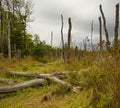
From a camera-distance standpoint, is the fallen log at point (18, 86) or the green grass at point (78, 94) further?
the fallen log at point (18, 86)

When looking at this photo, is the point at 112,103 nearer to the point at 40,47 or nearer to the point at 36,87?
the point at 36,87

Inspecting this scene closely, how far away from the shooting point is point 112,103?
19.4ft

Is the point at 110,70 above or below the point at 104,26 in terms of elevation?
below

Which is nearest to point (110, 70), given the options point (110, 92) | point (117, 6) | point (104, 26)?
point (110, 92)

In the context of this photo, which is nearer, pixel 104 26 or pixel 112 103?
pixel 112 103

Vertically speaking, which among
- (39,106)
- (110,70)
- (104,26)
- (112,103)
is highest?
(104,26)

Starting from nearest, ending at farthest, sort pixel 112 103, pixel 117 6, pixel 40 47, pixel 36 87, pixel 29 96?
pixel 112 103, pixel 29 96, pixel 36 87, pixel 117 6, pixel 40 47

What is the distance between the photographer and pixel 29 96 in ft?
32.7

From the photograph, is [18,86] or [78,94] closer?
[78,94]

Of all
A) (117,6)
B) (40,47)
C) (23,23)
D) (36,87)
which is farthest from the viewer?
(23,23)

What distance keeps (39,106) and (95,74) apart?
1940 mm

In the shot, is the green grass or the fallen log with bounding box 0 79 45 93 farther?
the fallen log with bounding box 0 79 45 93

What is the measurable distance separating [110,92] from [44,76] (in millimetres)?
5583

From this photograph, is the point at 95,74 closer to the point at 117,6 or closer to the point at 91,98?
the point at 91,98
